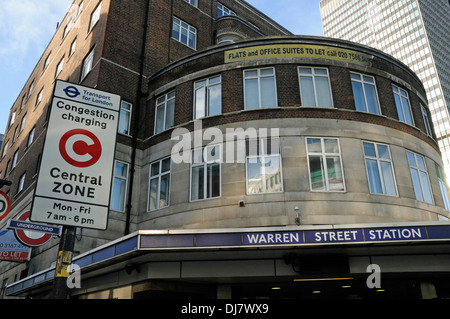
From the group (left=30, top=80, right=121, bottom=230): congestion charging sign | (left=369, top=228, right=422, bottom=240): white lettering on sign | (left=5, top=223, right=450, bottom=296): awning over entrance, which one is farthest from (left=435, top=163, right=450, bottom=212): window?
(left=30, top=80, right=121, bottom=230): congestion charging sign

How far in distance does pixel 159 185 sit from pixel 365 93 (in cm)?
1125

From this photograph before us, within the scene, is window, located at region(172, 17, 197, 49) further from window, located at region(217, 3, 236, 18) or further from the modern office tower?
the modern office tower

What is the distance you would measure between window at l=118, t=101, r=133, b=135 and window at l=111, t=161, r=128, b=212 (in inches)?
85.7

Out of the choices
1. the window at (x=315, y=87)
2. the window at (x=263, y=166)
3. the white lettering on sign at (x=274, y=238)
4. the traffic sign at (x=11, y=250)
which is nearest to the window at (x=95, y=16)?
the traffic sign at (x=11, y=250)

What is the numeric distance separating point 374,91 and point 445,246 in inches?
345

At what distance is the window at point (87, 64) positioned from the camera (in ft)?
78.6

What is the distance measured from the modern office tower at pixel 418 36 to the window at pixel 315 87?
127 m

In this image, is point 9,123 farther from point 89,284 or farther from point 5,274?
point 89,284

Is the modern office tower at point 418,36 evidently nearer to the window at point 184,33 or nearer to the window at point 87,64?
the window at point 184,33

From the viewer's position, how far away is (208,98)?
64.0 feet

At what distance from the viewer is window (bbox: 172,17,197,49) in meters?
27.0

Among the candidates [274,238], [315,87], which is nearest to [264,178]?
[274,238]

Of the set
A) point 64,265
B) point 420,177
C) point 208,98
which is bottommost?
point 64,265

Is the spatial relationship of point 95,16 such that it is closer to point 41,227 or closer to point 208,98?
point 208,98
